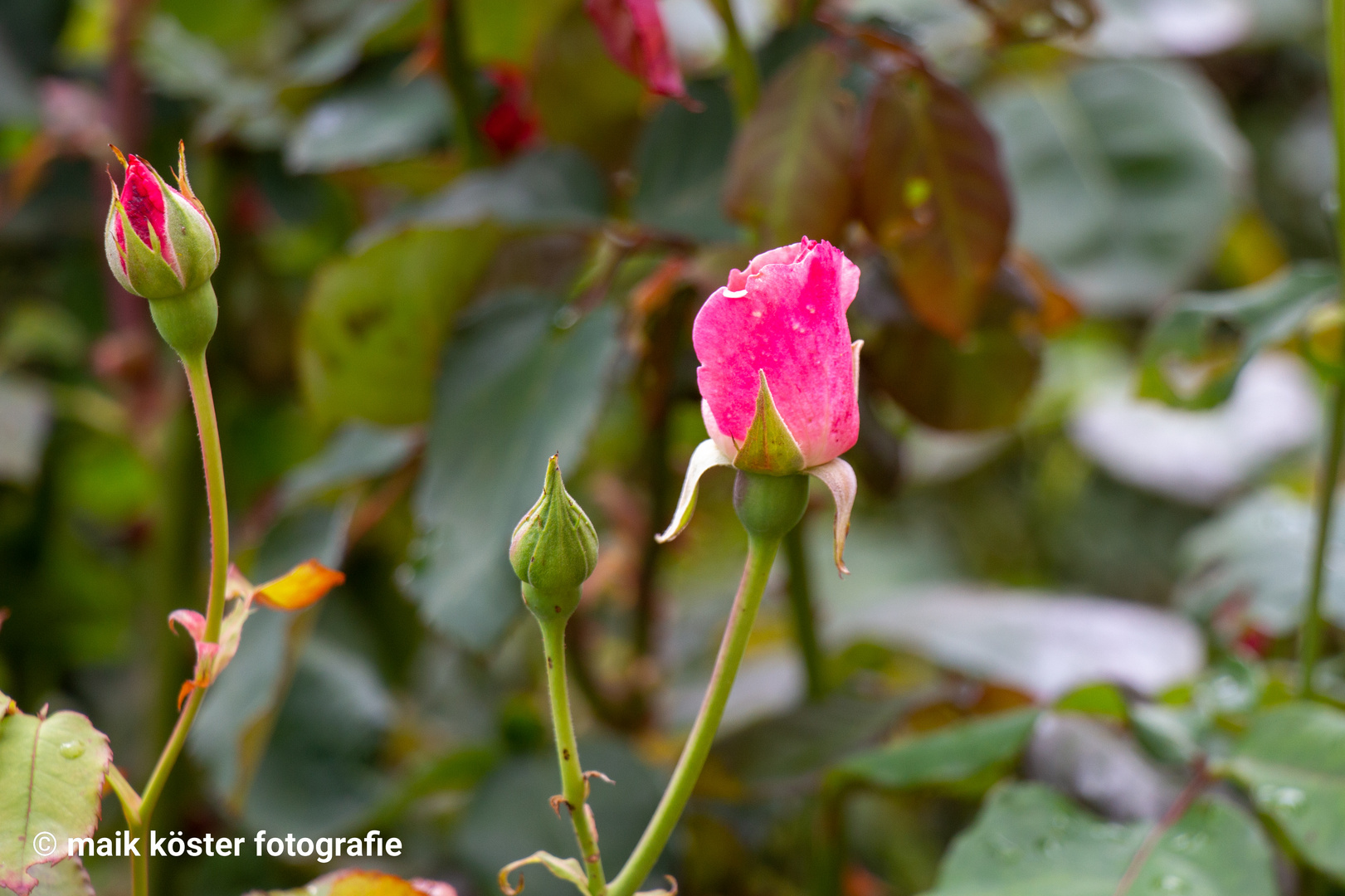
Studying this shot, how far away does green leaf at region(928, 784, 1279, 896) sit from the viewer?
1.33ft

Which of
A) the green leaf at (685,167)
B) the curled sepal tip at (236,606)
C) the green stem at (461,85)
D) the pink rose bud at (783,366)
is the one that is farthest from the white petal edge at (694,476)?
the green stem at (461,85)

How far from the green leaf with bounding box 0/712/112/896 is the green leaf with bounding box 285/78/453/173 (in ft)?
1.42

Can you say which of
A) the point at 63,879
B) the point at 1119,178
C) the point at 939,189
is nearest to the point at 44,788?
the point at 63,879

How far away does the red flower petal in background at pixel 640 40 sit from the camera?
42 cm

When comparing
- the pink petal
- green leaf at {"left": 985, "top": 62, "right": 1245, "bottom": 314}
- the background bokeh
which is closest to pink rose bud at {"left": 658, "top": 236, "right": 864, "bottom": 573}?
the pink petal

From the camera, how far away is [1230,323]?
541 mm

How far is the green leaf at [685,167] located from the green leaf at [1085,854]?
0.31 metres

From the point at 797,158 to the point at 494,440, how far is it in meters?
0.19

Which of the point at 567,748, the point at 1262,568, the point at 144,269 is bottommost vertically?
the point at 1262,568

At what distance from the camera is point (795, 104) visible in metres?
0.47

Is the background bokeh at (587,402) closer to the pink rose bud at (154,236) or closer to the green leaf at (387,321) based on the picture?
the green leaf at (387,321)

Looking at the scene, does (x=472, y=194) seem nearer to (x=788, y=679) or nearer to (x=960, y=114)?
(x=960, y=114)

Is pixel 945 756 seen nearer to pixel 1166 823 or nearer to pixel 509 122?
pixel 1166 823

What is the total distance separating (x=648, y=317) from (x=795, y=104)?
0.13 metres
